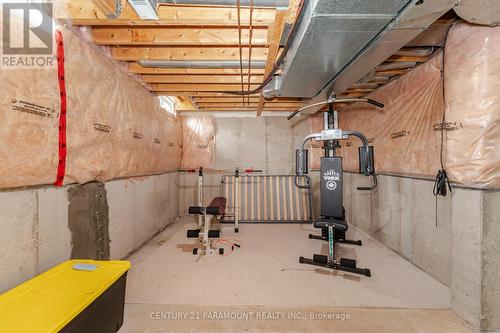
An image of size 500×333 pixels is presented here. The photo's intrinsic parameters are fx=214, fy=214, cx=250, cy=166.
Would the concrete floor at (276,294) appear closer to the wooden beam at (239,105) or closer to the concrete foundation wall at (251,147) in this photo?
the concrete foundation wall at (251,147)

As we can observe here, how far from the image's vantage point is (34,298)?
116 centimetres

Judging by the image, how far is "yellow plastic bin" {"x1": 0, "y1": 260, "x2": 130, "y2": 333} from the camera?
1.00 m

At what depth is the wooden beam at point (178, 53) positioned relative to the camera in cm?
247

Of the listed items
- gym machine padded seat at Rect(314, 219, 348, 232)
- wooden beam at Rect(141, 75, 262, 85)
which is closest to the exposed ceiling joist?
wooden beam at Rect(141, 75, 262, 85)

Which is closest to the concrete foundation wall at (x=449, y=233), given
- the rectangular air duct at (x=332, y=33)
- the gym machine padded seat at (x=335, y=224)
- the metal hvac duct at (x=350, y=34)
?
the gym machine padded seat at (x=335, y=224)

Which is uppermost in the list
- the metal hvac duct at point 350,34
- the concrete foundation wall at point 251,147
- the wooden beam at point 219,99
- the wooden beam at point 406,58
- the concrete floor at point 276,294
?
the wooden beam at point 219,99

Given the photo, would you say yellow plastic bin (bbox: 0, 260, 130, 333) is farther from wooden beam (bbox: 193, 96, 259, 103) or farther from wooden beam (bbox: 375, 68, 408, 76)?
wooden beam (bbox: 375, 68, 408, 76)

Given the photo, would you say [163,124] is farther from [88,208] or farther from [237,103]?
[88,208]

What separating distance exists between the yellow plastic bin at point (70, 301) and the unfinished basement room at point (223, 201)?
0.4 inches

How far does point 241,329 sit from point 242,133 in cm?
420

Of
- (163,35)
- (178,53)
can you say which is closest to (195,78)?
A: (178,53)

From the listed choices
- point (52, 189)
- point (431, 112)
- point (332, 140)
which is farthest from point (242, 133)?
point (52, 189)

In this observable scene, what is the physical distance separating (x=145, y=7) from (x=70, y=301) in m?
1.91

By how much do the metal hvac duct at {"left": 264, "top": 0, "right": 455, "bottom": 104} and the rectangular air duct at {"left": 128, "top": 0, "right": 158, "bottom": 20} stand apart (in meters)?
1.13
